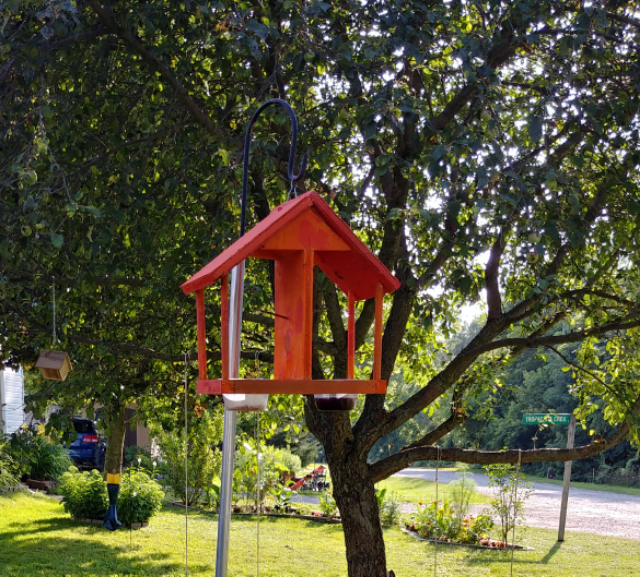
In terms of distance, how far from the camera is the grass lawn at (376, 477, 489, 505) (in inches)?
653

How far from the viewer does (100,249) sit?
5.16m

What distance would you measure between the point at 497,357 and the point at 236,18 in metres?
4.77

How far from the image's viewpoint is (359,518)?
630 cm

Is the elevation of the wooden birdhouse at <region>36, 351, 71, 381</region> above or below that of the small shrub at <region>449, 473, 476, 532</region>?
above

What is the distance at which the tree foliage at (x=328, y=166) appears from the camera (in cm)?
416

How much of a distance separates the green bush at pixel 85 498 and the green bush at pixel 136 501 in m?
0.39

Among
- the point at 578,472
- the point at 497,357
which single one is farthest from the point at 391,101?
the point at 578,472

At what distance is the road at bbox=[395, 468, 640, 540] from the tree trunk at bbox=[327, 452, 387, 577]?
9035 mm

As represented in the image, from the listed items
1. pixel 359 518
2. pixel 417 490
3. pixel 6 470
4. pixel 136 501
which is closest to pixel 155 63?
pixel 359 518

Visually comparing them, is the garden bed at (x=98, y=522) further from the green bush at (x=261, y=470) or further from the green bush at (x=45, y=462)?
the green bush at (x=45, y=462)

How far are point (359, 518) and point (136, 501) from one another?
6825 millimetres

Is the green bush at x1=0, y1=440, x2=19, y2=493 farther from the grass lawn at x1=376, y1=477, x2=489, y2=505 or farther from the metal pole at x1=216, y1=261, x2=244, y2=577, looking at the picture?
the metal pole at x1=216, y1=261, x2=244, y2=577

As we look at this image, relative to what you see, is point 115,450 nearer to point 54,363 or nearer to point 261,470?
point 261,470

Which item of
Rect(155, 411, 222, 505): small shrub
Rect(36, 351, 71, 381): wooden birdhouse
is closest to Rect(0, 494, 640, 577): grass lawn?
Rect(155, 411, 222, 505): small shrub
